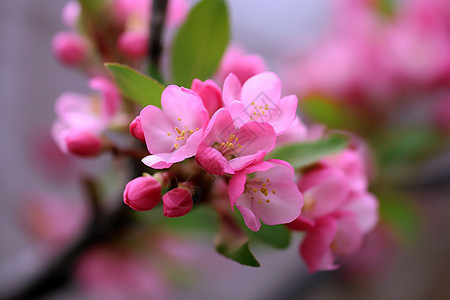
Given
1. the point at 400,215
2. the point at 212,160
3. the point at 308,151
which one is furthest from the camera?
the point at 400,215

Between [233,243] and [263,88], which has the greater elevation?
[263,88]

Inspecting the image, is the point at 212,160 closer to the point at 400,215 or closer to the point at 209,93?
the point at 209,93

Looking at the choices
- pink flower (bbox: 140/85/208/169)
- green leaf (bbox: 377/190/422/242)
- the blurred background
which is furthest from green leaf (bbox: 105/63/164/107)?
green leaf (bbox: 377/190/422/242)

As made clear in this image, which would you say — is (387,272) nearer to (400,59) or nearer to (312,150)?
(400,59)

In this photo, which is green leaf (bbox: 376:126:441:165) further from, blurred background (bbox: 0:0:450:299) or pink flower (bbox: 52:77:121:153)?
pink flower (bbox: 52:77:121:153)

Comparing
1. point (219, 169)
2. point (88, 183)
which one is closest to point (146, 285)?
point (88, 183)

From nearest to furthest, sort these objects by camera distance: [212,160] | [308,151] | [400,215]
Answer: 1. [212,160]
2. [308,151]
3. [400,215]

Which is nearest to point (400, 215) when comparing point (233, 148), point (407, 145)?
point (407, 145)

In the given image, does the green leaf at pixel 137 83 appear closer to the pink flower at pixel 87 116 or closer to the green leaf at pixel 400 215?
the pink flower at pixel 87 116
